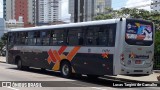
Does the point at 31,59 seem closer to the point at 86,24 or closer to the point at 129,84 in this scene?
the point at 86,24

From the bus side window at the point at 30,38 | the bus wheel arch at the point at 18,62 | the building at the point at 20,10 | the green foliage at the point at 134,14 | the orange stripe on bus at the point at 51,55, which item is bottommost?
the bus wheel arch at the point at 18,62

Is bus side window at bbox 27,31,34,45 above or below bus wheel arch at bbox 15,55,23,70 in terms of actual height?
above

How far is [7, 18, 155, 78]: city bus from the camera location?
1602 cm

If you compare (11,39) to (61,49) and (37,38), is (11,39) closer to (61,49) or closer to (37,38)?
(37,38)

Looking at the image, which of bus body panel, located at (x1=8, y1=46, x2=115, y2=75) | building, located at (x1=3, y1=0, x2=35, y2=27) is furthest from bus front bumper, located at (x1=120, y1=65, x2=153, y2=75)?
building, located at (x1=3, y1=0, x2=35, y2=27)

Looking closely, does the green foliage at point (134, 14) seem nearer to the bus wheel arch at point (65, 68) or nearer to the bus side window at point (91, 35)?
the bus wheel arch at point (65, 68)

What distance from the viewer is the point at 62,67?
65.2ft

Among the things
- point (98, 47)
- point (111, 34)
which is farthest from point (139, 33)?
point (98, 47)

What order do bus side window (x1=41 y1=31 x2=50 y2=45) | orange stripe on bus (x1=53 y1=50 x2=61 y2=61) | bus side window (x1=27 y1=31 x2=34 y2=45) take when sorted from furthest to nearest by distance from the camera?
bus side window (x1=27 y1=31 x2=34 y2=45) → bus side window (x1=41 y1=31 x2=50 y2=45) → orange stripe on bus (x1=53 y1=50 x2=61 y2=61)

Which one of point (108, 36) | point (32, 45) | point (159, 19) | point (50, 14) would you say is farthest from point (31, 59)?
point (50, 14)

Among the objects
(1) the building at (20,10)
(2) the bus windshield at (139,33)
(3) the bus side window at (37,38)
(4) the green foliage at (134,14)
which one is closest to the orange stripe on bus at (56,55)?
(3) the bus side window at (37,38)

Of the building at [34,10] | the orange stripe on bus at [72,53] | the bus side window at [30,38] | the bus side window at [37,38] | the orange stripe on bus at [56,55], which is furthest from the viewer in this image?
the building at [34,10]

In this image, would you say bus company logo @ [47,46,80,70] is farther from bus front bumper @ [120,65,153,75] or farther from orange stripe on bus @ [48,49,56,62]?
bus front bumper @ [120,65,153,75]

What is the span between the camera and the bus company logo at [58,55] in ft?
62.2
